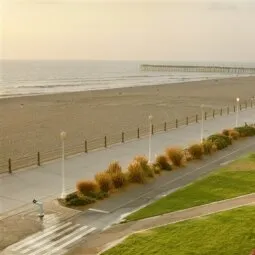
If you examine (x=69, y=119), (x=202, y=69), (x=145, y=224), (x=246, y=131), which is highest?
(x=202, y=69)

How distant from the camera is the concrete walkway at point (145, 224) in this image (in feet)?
34.8

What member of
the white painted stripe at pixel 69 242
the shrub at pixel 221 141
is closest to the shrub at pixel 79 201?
the white painted stripe at pixel 69 242

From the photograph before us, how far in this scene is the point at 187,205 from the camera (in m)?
13.3

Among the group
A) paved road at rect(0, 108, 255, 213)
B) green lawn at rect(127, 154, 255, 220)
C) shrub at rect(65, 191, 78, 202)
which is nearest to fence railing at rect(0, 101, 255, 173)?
paved road at rect(0, 108, 255, 213)

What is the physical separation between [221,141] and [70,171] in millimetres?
8773

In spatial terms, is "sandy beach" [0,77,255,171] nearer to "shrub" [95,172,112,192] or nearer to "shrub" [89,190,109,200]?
"shrub" [95,172,112,192]

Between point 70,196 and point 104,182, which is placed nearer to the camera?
point 70,196

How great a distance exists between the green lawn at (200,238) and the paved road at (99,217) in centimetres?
147

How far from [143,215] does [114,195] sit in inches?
110

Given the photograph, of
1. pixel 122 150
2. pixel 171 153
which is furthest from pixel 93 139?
pixel 171 153

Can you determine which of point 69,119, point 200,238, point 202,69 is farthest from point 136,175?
point 202,69

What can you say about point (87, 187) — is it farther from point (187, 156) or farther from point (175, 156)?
point (187, 156)

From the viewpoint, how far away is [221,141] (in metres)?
23.8

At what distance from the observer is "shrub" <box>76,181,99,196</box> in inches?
587
